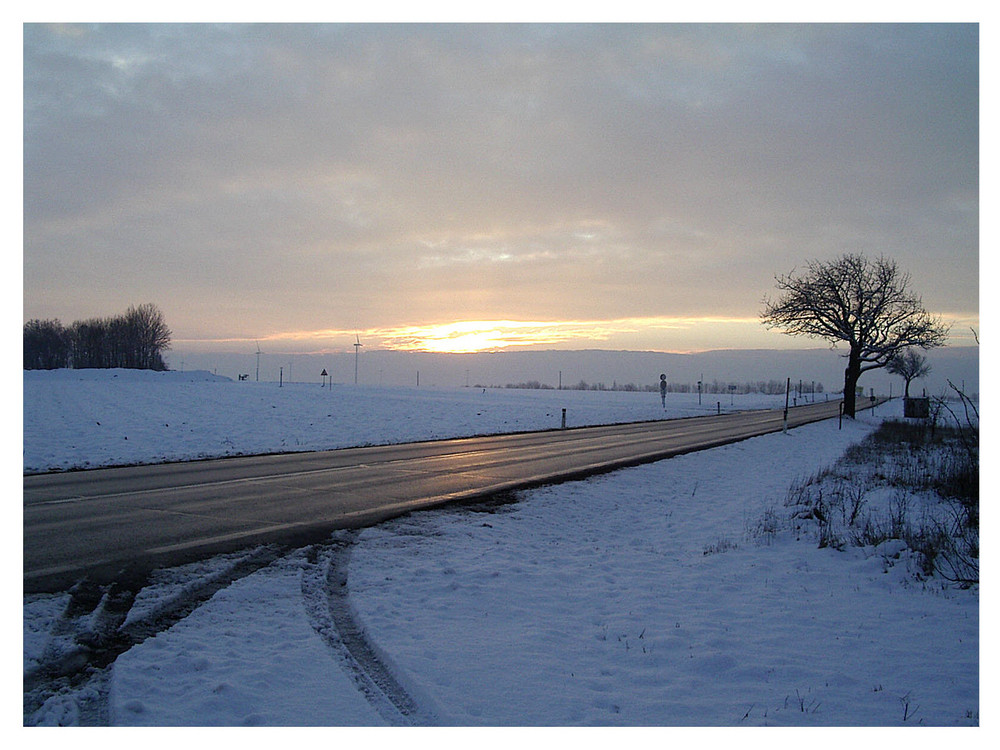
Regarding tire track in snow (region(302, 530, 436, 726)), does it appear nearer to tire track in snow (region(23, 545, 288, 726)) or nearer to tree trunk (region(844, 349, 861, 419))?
tire track in snow (region(23, 545, 288, 726))

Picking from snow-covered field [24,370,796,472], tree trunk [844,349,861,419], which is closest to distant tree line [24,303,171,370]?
snow-covered field [24,370,796,472]

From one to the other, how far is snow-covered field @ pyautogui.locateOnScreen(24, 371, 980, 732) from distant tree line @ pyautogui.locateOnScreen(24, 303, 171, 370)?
120857 millimetres

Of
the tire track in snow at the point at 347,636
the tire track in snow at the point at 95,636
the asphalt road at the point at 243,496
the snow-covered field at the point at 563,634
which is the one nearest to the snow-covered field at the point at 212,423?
the asphalt road at the point at 243,496

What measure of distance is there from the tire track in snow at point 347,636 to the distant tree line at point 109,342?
120584 millimetres

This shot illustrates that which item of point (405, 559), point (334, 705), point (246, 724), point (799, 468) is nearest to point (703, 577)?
point (405, 559)

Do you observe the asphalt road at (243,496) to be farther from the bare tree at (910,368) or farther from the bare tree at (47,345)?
the bare tree at (47,345)

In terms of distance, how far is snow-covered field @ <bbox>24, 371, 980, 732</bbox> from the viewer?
441cm

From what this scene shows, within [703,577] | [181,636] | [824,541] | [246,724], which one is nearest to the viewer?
[246,724]

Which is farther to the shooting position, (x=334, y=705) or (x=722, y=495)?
(x=722, y=495)

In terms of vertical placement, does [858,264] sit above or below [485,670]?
above

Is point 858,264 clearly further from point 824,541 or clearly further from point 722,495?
point 824,541

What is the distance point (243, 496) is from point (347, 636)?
6.88 meters

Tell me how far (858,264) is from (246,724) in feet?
146

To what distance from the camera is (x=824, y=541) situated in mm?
8609
